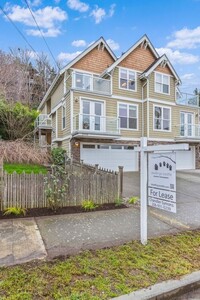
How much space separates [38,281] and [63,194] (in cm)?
323

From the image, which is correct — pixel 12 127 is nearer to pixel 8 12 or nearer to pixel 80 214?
pixel 8 12

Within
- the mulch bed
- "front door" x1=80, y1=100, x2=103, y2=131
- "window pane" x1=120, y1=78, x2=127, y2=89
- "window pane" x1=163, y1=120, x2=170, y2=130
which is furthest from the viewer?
"window pane" x1=163, y1=120, x2=170, y2=130

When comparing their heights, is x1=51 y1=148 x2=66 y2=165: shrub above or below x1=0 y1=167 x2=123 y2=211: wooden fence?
Result: above

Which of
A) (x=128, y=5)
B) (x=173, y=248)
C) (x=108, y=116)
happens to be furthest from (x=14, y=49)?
(x=173, y=248)

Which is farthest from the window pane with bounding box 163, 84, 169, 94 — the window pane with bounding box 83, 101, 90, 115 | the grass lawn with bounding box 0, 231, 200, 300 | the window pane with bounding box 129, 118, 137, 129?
the grass lawn with bounding box 0, 231, 200, 300

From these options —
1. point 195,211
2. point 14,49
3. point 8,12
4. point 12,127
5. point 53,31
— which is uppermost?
point 14,49

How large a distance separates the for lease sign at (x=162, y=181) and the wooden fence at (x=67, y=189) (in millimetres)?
2477

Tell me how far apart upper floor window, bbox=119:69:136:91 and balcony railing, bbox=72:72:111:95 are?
1290mm

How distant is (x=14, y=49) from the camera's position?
31234 millimetres

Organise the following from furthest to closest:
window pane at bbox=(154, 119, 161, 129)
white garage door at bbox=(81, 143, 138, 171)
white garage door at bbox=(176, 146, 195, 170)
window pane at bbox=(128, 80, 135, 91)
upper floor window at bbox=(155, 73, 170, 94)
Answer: white garage door at bbox=(176, 146, 195, 170) → upper floor window at bbox=(155, 73, 170, 94) → window pane at bbox=(154, 119, 161, 129) → window pane at bbox=(128, 80, 135, 91) → white garage door at bbox=(81, 143, 138, 171)

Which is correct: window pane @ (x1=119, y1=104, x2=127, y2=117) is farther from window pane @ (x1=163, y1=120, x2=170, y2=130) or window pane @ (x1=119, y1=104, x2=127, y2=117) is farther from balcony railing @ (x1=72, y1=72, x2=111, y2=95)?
window pane @ (x1=163, y1=120, x2=170, y2=130)

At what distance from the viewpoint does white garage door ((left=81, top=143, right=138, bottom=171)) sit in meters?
15.4

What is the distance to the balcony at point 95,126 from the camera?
1420 centimetres

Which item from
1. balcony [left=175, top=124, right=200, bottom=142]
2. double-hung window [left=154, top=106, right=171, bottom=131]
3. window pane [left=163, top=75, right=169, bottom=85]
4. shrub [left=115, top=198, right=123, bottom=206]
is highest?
window pane [left=163, top=75, right=169, bottom=85]
